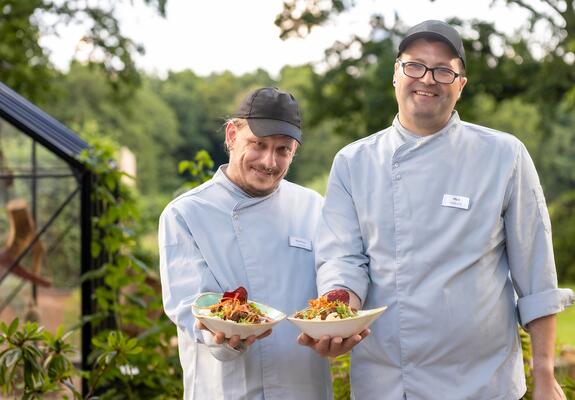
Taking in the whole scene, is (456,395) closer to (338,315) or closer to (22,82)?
(338,315)

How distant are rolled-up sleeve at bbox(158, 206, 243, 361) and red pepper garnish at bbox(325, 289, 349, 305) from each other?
332 millimetres

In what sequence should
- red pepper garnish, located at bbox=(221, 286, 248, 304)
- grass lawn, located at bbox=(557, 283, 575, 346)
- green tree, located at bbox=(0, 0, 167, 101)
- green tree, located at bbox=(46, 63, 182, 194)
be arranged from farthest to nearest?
green tree, located at bbox=(46, 63, 182, 194) < grass lawn, located at bbox=(557, 283, 575, 346) < green tree, located at bbox=(0, 0, 167, 101) < red pepper garnish, located at bbox=(221, 286, 248, 304)

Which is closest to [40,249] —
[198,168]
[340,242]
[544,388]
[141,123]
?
[198,168]

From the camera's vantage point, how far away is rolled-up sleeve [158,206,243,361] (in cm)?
231

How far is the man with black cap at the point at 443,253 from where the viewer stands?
220cm

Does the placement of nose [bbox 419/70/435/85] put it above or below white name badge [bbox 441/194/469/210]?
above

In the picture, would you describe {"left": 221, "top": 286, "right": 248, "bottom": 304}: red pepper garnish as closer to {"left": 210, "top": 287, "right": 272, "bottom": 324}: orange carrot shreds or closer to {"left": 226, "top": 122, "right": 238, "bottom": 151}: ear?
{"left": 210, "top": 287, "right": 272, "bottom": 324}: orange carrot shreds

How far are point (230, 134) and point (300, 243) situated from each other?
Answer: 0.37 m

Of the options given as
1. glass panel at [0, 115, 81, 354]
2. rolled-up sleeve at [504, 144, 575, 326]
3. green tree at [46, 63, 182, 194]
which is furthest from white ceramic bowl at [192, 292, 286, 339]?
green tree at [46, 63, 182, 194]

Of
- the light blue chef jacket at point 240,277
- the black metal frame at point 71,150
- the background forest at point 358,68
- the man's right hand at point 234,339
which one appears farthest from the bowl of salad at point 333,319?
the background forest at point 358,68

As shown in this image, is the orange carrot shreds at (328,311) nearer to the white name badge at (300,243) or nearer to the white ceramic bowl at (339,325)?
the white ceramic bowl at (339,325)

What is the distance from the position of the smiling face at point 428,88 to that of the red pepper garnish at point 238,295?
65cm

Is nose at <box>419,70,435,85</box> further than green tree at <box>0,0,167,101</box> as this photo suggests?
No

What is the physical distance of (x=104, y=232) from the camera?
4.07 m
